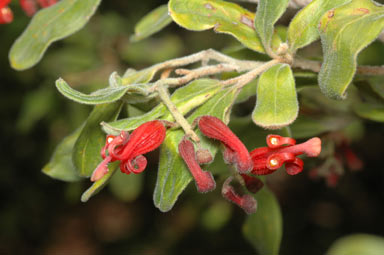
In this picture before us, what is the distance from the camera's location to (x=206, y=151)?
1455 millimetres

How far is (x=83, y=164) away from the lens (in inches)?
67.3

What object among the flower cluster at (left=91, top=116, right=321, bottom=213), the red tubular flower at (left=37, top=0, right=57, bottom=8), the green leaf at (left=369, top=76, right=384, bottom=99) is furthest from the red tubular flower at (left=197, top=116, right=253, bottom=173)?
the red tubular flower at (left=37, top=0, right=57, bottom=8)

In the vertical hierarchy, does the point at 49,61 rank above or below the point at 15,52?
below

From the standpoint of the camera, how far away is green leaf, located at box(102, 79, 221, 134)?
1.49 m

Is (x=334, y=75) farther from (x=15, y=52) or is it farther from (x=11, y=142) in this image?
(x=11, y=142)

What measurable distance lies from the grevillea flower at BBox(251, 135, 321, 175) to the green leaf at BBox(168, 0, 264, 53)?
36 cm

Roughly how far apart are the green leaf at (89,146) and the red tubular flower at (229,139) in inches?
14.5

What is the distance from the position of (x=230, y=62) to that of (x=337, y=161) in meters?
0.99

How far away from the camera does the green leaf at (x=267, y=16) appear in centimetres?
155

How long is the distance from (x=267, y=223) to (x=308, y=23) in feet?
3.40

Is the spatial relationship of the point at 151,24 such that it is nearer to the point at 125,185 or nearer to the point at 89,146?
the point at 89,146

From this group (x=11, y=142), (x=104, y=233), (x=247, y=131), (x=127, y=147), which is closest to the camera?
(x=127, y=147)

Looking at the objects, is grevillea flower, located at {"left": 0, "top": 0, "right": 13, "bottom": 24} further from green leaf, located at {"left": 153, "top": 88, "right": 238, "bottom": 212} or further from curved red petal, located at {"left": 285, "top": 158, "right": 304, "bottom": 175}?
curved red petal, located at {"left": 285, "top": 158, "right": 304, "bottom": 175}

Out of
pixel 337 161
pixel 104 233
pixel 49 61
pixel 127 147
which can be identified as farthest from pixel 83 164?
pixel 104 233
